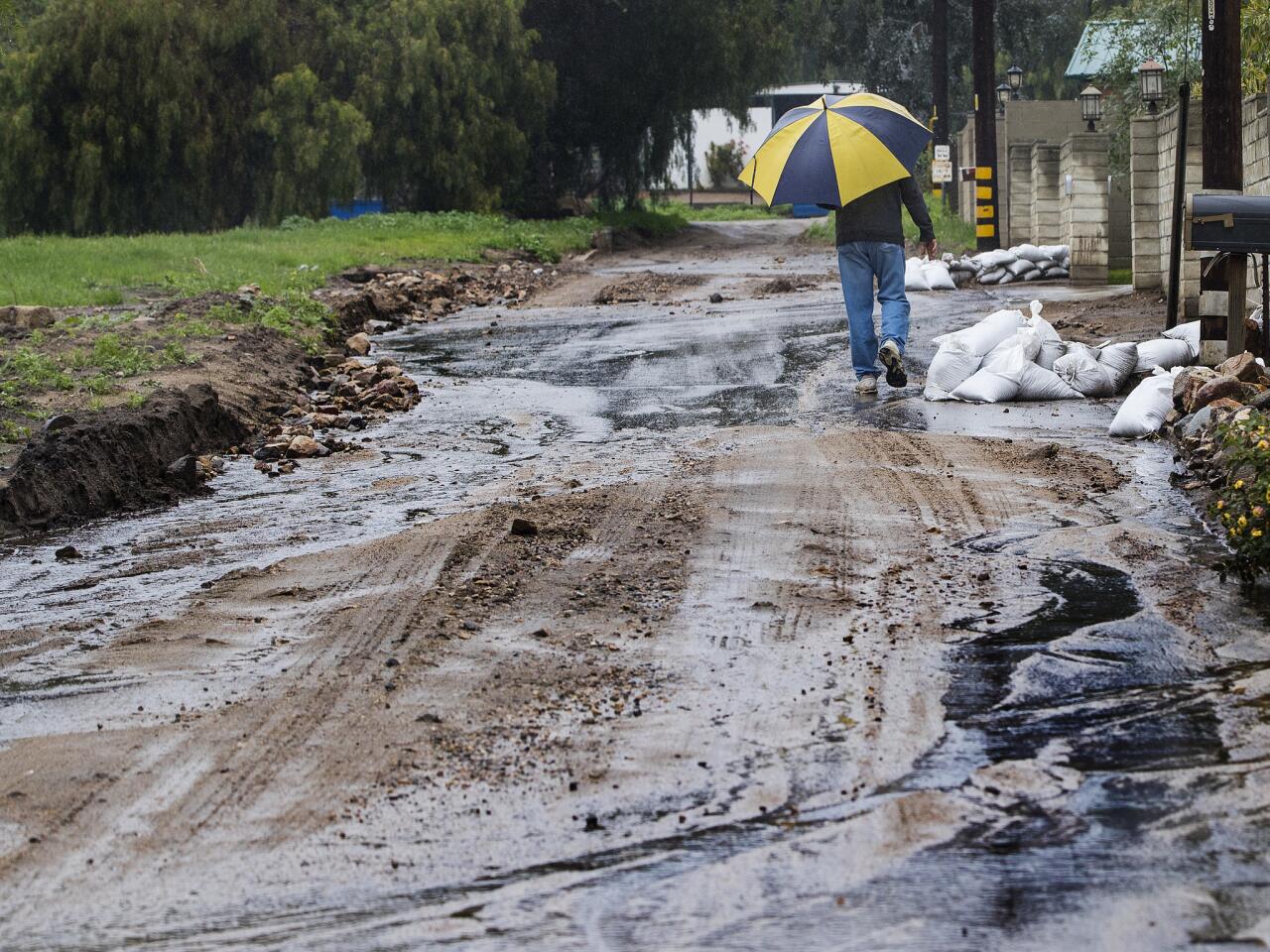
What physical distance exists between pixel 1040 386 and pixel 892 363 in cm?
97

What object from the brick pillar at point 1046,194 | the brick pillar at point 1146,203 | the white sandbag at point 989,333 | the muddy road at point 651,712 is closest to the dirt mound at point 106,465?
the muddy road at point 651,712

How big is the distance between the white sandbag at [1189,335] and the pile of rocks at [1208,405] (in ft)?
4.82

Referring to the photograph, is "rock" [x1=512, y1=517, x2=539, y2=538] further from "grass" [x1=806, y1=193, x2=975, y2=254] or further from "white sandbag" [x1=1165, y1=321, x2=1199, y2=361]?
"grass" [x1=806, y1=193, x2=975, y2=254]

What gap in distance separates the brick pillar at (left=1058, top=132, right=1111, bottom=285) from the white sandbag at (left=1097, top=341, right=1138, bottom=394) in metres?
10.4

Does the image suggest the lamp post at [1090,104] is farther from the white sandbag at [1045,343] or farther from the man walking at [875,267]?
the man walking at [875,267]

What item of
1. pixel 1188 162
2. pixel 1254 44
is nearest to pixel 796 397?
pixel 1188 162

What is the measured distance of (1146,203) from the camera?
60.2ft

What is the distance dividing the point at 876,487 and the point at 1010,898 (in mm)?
4531

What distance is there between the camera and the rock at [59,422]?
29.8ft

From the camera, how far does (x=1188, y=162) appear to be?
15.4 metres

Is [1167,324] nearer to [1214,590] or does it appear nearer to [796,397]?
[796,397]

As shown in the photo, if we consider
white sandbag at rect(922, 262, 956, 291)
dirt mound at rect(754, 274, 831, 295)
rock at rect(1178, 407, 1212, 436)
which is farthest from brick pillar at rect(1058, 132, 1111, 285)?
rock at rect(1178, 407, 1212, 436)

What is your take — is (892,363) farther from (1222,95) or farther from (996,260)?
(996,260)

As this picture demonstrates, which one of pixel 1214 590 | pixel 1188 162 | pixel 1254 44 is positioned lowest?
pixel 1214 590
